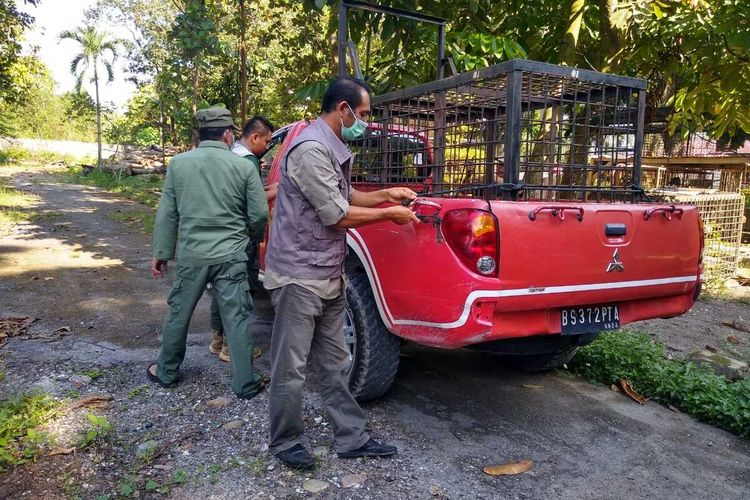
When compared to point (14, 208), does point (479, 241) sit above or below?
above

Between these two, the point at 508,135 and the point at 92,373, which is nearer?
the point at 508,135

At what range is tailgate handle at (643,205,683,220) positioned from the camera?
3.08m

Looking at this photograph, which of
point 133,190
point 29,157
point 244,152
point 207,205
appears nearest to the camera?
point 207,205

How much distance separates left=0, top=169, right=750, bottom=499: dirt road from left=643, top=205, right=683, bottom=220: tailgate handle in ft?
4.17

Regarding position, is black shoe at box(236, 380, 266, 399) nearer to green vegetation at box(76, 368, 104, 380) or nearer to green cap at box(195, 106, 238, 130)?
green vegetation at box(76, 368, 104, 380)

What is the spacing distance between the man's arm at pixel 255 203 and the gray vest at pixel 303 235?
38.2 inches

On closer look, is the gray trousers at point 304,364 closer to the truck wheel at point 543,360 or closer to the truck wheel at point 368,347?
the truck wheel at point 368,347

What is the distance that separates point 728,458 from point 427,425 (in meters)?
1.63

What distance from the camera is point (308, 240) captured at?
2.68 meters

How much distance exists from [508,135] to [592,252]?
2.39ft

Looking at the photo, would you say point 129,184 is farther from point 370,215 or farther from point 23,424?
point 370,215

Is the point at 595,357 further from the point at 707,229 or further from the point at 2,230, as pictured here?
the point at 2,230

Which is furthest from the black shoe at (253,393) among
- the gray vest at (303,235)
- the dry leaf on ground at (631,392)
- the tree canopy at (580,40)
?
the tree canopy at (580,40)

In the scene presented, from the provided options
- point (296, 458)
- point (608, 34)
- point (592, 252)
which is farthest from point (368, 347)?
point (608, 34)
